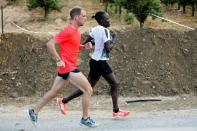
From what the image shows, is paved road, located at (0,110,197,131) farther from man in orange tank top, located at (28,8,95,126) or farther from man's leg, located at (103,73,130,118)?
man in orange tank top, located at (28,8,95,126)

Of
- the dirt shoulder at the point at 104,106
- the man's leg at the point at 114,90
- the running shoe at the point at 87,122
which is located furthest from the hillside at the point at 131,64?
the running shoe at the point at 87,122

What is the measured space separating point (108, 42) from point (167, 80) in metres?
3.17

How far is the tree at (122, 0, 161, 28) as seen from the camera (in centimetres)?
1257

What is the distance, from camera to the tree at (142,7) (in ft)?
41.2

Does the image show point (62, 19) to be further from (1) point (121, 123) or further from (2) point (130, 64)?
(1) point (121, 123)

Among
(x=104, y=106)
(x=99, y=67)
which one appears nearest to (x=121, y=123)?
(x=99, y=67)

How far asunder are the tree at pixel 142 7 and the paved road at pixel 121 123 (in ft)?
22.9

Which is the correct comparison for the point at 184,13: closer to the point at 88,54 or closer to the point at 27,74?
the point at 88,54

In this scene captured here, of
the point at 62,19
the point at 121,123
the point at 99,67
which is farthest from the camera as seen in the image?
the point at 62,19

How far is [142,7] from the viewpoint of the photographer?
41.8ft

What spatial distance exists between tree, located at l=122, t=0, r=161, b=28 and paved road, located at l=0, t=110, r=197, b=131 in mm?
6990

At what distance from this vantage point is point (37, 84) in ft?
27.8

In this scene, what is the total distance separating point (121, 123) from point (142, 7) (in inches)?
308

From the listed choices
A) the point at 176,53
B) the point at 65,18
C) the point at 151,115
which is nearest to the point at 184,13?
the point at 65,18
